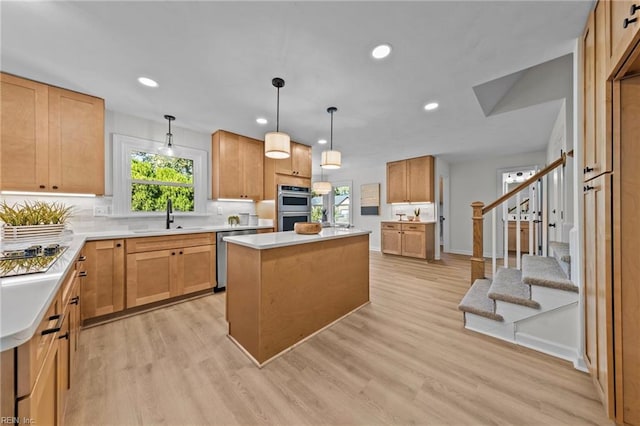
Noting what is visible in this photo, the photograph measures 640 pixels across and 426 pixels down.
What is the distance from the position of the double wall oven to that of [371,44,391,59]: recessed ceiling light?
2.47 metres

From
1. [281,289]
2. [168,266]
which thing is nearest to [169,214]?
[168,266]

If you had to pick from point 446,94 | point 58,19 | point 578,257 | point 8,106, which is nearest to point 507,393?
point 578,257

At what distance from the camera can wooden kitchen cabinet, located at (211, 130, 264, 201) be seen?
3.56 m

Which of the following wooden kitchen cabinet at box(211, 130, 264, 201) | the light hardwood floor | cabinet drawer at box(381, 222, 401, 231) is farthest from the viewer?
cabinet drawer at box(381, 222, 401, 231)

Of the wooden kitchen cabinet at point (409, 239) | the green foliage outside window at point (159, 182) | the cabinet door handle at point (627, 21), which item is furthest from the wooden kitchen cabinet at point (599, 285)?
the green foliage outside window at point (159, 182)

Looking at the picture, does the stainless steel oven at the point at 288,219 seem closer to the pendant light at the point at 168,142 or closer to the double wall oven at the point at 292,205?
the double wall oven at the point at 292,205

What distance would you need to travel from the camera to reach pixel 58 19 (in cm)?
154

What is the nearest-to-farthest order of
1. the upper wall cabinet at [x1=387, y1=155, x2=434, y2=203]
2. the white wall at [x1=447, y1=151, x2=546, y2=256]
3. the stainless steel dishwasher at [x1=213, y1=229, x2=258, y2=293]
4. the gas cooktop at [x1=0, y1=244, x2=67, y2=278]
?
the gas cooktop at [x1=0, y1=244, x2=67, y2=278], the stainless steel dishwasher at [x1=213, y1=229, x2=258, y2=293], the upper wall cabinet at [x1=387, y1=155, x2=434, y2=203], the white wall at [x1=447, y1=151, x2=546, y2=256]

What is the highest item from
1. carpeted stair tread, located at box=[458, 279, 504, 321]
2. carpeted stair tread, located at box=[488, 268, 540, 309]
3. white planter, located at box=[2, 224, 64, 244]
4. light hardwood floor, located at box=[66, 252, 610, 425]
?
white planter, located at box=[2, 224, 64, 244]

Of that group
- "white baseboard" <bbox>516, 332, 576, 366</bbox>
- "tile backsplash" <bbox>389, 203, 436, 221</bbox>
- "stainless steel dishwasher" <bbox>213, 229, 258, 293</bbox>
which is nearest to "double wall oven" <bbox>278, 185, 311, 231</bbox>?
"stainless steel dishwasher" <bbox>213, 229, 258, 293</bbox>

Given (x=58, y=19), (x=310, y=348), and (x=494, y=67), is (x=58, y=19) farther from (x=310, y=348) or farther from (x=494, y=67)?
(x=494, y=67)

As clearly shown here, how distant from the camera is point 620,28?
110 centimetres

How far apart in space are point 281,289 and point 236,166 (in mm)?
2520

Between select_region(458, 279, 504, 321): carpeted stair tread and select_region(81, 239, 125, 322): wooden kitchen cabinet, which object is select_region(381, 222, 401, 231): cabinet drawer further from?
select_region(81, 239, 125, 322): wooden kitchen cabinet
